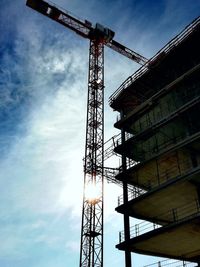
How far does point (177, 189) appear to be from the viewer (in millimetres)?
26922

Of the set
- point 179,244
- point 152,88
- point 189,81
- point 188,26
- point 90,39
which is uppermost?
point 90,39

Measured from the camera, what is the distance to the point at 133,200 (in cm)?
2845

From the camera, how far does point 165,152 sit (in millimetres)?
28484

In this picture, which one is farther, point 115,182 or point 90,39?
point 90,39

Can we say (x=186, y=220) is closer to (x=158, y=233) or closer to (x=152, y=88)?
(x=158, y=233)

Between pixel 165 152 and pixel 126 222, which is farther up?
pixel 165 152

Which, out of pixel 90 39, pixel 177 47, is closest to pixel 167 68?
pixel 177 47

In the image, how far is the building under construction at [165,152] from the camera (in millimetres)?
26756

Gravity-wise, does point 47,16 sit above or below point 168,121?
above

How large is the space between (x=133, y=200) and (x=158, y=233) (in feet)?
12.9

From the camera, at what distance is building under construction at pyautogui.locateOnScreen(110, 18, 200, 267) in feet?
87.8

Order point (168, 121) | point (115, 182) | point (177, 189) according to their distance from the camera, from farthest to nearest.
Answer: point (115, 182), point (168, 121), point (177, 189)

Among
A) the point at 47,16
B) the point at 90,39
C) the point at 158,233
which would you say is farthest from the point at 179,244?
the point at 47,16

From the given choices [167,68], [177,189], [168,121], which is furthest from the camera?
[167,68]
